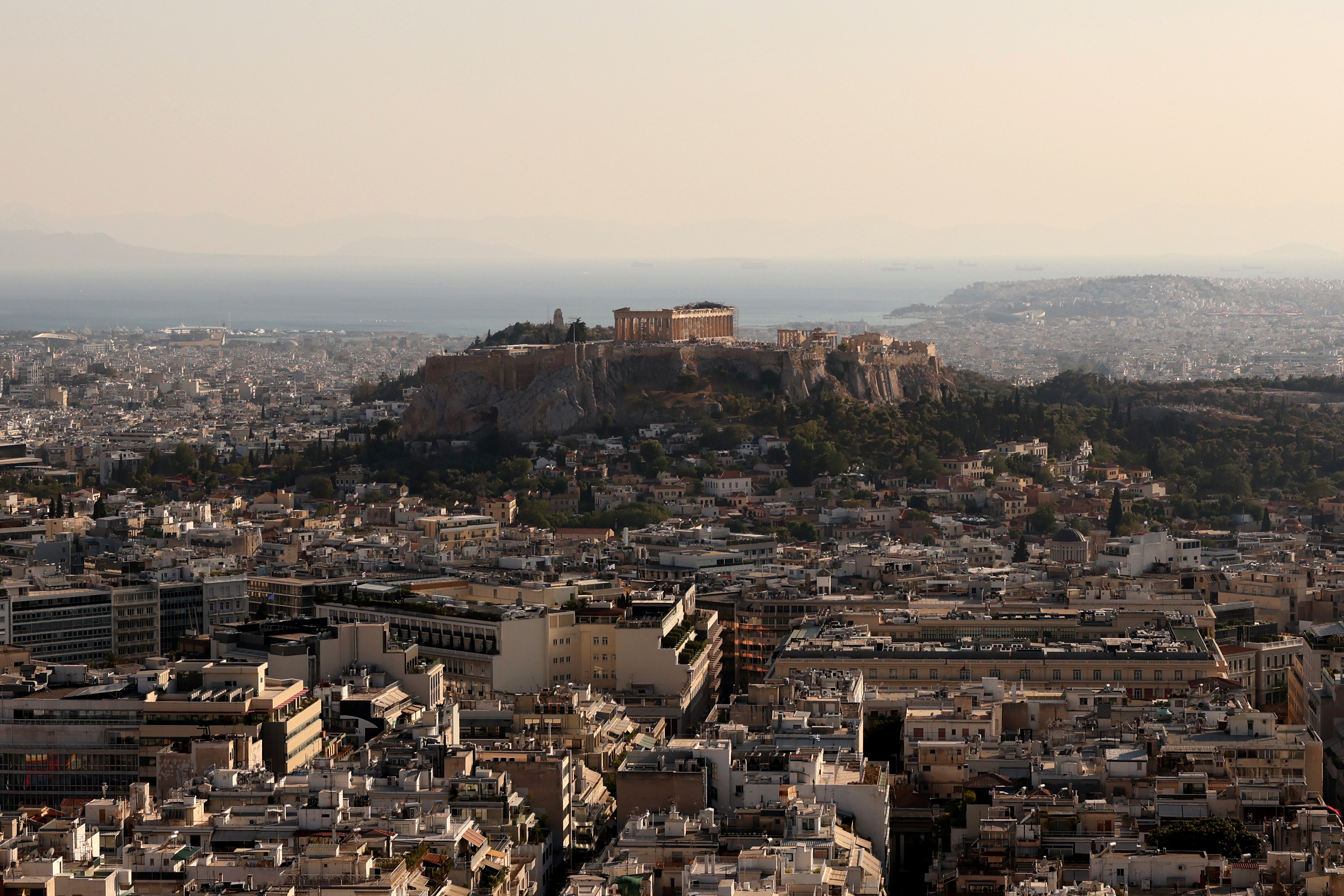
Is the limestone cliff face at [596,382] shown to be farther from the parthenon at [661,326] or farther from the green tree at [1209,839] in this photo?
the green tree at [1209,839]

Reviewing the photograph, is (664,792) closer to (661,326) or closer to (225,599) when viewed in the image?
(225,599)

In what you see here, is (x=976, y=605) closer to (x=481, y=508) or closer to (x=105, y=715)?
(x=105, y=715)

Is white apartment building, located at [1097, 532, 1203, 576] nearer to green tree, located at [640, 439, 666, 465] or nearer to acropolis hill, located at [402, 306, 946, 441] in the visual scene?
green tree, located at [640, 439, 666, 465]

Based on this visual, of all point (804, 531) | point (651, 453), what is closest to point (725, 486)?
point (651, 453)

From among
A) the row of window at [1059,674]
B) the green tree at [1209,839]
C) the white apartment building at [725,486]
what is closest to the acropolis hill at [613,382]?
the white apartment building at [725,486]

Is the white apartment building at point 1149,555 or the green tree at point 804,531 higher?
the white apartment building at point 1149,555

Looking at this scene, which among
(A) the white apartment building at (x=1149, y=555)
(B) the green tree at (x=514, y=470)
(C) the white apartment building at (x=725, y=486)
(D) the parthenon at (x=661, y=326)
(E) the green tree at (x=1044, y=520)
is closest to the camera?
(A) the white apartment building at (x=1149, y=555)

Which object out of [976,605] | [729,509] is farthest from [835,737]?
[729,509]
